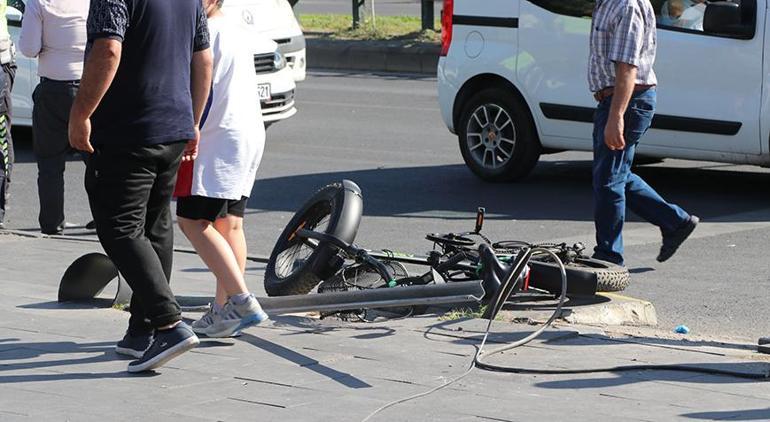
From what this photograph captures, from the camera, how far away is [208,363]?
6137 millimetres

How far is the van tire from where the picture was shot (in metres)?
12.0

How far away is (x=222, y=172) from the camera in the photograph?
6.45 m

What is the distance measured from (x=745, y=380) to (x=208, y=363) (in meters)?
2.08

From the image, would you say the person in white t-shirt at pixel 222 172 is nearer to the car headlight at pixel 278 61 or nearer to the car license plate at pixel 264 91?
the car license plate at pixel 264 91

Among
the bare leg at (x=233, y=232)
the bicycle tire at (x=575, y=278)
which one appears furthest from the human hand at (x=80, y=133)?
the bicycle tire at (x=575, y=278)

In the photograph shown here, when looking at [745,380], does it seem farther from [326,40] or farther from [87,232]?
[326,40]

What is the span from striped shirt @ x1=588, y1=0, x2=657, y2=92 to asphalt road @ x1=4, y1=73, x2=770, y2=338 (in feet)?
3.73

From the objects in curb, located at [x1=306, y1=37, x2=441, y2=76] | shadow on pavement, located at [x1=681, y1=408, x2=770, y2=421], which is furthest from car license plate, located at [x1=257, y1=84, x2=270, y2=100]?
shadow on pavement, located at [x1=681, y1=408, x2=770, y2=421]

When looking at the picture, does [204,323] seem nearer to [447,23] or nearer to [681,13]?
[681,13]

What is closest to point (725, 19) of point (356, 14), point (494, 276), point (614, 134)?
point (614, 134)

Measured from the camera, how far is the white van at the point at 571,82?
10.8 m

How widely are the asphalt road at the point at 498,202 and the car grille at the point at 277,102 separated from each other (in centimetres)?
39

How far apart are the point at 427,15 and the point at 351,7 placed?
12.2m

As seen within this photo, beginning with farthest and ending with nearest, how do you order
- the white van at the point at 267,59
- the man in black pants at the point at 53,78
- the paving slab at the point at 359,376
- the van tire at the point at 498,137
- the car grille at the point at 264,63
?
the car grille at the point at 264,63
the white van at the point at 267,59
the van tire at the point at 498,137
the man in black pants at the point at 53,78
the paving slab at the point at 359,376
